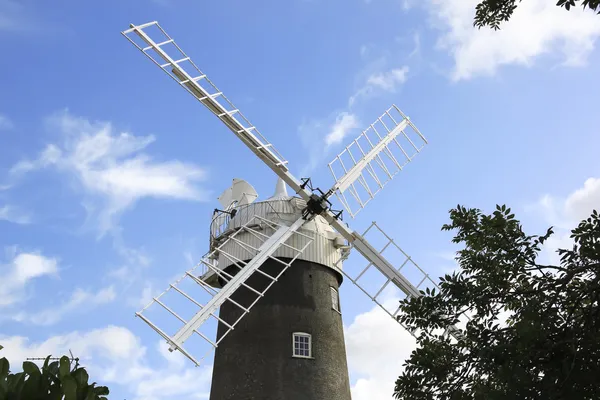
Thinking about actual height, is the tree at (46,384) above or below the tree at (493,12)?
below

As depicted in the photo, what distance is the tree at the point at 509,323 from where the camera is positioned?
5.75m

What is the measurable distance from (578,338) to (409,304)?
207 centimetres

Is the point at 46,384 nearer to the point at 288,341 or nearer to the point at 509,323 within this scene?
the point at 509,323

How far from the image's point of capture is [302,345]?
17047mm

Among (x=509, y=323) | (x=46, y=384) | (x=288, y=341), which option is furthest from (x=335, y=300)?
(x=46, y=384)

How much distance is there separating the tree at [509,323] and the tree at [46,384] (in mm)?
3693

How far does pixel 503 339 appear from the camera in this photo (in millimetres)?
6617

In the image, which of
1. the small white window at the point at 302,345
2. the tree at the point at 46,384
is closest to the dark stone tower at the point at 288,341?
the small white window at the point at 302,345

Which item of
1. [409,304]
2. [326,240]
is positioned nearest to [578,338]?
[409,304]

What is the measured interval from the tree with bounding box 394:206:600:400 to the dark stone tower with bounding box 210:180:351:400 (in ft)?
29.9

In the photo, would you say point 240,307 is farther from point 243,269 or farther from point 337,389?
point 337,389

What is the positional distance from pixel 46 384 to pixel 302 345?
1216cm

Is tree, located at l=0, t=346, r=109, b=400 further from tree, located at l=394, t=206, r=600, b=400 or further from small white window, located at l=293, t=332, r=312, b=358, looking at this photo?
small white window, located at l=293, t=332, r=312, b=358

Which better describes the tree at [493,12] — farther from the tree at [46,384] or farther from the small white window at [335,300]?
the small white window at [335,300]
